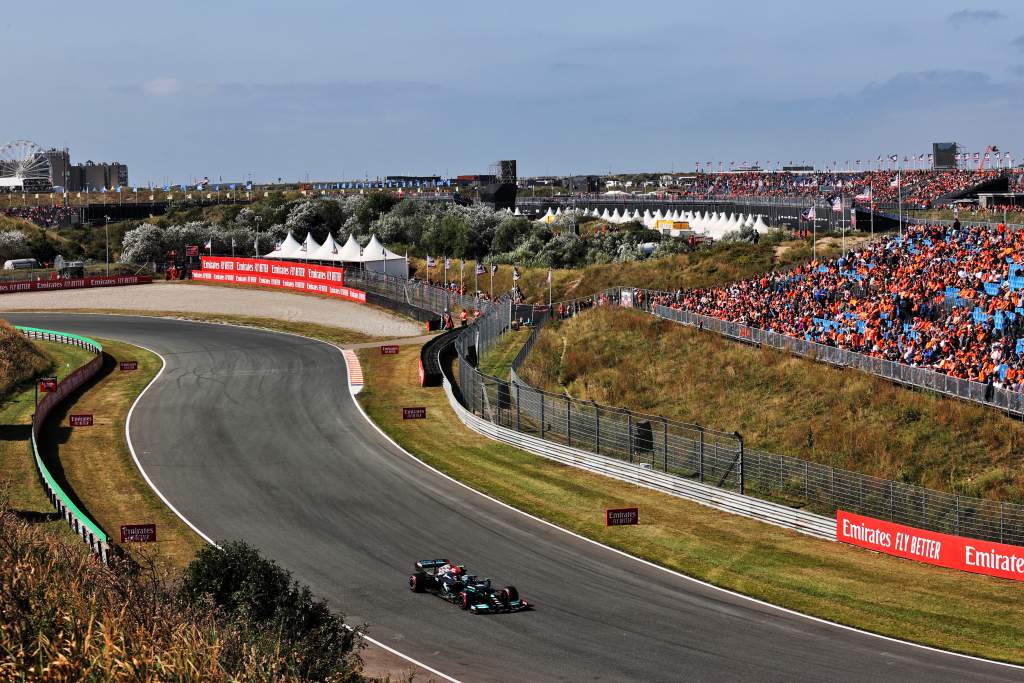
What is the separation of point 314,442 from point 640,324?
63.0 feet

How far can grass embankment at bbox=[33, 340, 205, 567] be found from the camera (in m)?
34.3

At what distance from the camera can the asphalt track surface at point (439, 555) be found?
24.1 metres

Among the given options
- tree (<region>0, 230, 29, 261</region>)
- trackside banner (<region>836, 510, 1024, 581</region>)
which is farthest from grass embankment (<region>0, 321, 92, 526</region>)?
tree (<region>0, 230, 29, 261</region>)

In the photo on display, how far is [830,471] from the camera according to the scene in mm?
34062

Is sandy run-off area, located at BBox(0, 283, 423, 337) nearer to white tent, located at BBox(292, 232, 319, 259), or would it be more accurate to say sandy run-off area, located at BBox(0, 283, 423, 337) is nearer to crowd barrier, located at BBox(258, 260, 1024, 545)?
white tent, located at BBox(292, 232, 319, 259)

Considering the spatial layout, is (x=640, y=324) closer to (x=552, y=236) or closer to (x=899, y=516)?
(x=899, y=516)

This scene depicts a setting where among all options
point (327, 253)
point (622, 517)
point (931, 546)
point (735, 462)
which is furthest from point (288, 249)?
point (931, 546)

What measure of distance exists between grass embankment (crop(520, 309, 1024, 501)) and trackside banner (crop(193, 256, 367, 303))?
29.6 meters

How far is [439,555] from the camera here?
105 ft

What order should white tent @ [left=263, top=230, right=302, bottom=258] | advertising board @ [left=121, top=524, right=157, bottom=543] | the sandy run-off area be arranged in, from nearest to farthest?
advertising board @ [left=121, top=524, right=157, bottom=543] → the sandy run-off area → white tent @ [left=263, top=230, right=302, bottom=258]

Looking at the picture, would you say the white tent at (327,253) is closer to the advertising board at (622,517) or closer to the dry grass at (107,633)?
the advertising board at (622,517)

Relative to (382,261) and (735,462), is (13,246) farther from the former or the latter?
(735,462)

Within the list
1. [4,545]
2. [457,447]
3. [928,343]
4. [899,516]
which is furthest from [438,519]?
[928,343]

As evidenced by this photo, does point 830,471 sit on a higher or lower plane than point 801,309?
lower
